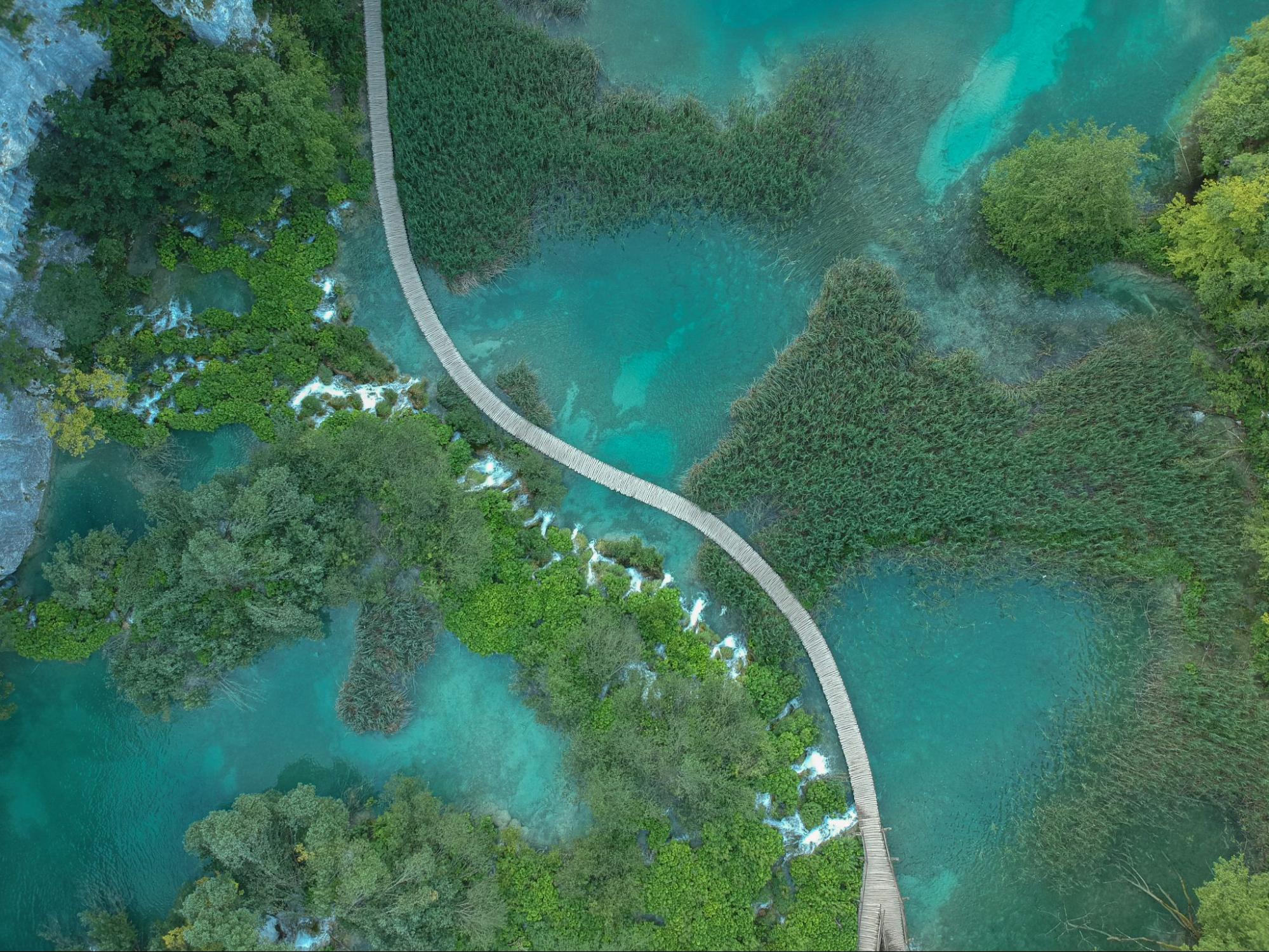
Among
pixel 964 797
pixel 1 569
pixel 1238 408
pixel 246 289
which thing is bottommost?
pixel 964 797

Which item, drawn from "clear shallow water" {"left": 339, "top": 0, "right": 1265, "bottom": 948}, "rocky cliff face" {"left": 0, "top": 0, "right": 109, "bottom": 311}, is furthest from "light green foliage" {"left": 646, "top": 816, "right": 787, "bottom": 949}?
"rocky cliff face" {"left": 0, "top": 0, "right": 109, "bottom": 311}

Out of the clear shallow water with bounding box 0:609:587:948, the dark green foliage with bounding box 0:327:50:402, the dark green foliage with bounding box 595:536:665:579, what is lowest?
the clear shallow water with bounding box 0:609:587:948

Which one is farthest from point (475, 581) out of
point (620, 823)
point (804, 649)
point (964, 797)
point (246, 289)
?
point (964, 797)

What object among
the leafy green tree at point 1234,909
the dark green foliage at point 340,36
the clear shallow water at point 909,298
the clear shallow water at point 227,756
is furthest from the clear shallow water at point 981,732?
the dark green foliage at point 340,36

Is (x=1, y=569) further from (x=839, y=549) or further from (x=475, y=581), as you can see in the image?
(x=839, y=549)

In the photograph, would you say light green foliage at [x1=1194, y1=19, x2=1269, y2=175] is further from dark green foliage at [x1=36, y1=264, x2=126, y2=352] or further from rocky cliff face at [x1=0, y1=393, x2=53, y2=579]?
rocky cliff face at [x1=0, y1=393, x2=53, y2=579]

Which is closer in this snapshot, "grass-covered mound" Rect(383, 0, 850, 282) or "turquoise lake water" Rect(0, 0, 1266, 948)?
"turquoise lake water" Rect(0, 0, 1266, 948)

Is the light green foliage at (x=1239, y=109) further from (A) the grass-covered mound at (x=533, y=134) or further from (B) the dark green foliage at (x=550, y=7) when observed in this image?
(B) the dark green foliage at (x=550, y=7)
